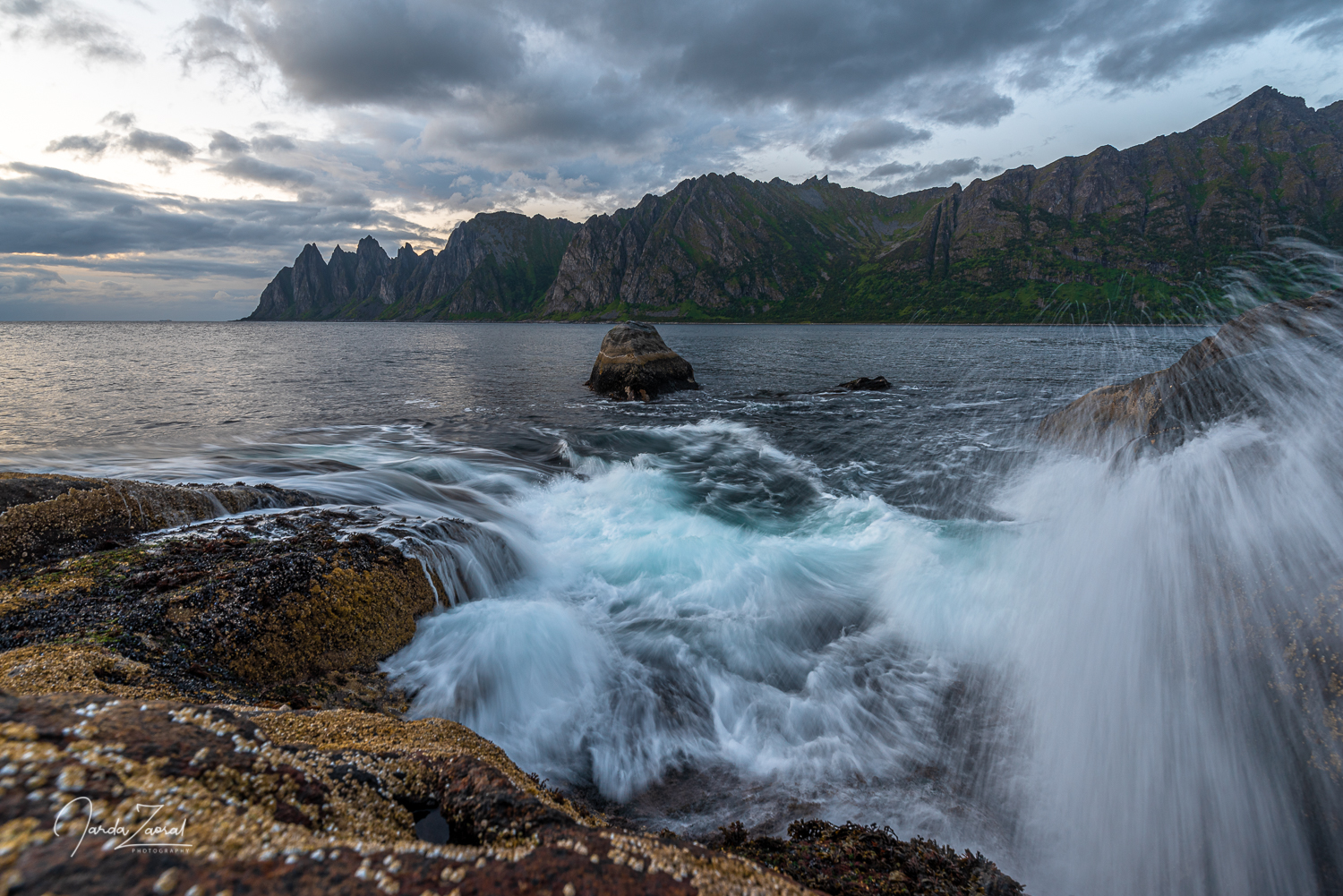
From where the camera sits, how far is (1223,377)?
1110 centimetres

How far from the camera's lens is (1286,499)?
7.10 meters

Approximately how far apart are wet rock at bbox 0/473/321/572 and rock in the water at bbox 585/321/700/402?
86.7 ft

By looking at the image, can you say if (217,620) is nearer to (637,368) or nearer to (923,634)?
(923,634)

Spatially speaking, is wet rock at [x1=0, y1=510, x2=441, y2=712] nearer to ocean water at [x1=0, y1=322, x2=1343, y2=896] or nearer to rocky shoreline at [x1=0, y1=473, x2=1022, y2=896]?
rocky shoreline at [x1=0, y1=473, x2=1022, y2=896]

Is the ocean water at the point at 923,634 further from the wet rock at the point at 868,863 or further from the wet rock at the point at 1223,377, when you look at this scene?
the wet rock at the point at 868,863

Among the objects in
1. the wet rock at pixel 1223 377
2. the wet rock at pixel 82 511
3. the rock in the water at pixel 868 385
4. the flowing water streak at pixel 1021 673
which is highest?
the wet rock at pixel 1223 377

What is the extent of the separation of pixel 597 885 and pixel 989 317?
229m

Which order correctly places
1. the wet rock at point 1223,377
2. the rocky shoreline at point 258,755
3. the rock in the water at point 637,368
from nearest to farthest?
the rocky shoreline at point 258,755, the wet rock at point 1223,377, the rock in the water at point 637,368

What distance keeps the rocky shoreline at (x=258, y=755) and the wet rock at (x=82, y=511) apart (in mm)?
32

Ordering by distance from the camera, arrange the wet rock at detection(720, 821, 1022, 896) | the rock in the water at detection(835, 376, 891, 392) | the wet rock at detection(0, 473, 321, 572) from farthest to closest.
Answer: the rock in the water at detection(835, 376, 891, 392) < the wet rock at detection(0, 473, 321, 572) < the wet rock at detection(720, 821, 1022, 896)

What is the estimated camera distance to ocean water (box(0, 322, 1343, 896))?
5.00 metres

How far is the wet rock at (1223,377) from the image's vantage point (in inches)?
404

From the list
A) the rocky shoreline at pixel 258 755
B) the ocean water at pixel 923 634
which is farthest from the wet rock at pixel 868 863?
the ocean water at pixel 923 634

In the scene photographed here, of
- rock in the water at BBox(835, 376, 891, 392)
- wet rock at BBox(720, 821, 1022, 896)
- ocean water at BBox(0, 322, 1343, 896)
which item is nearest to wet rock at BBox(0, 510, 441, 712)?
ocean water at BBox(0, 322, 1343, 896)
